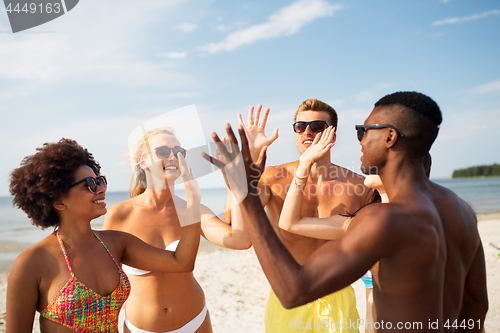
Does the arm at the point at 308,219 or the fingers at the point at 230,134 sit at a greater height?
the fingers at the point at 230,134

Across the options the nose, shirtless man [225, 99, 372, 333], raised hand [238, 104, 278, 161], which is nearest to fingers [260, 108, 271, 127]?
raised hand [238, 104, 278, 161]

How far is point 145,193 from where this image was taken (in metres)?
3.65

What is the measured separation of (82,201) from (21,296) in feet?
2.29

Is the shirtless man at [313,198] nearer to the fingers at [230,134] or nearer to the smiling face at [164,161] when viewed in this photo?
the smiling face at [164,161]

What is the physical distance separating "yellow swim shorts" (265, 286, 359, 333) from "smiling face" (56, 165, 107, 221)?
1.95m

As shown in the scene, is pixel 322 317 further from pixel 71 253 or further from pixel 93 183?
pixel 93 183

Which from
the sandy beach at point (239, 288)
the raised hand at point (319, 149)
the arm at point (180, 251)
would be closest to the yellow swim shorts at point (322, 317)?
the arm at point (180, 251)

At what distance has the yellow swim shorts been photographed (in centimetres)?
306

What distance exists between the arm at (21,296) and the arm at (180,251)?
715 mm

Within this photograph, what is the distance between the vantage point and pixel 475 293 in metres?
1.95

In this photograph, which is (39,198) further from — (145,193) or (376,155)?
(376,155)

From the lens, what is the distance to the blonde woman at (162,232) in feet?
10.3

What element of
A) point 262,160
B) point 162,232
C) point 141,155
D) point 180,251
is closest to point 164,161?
point 141,155

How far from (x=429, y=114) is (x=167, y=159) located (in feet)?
7.83
